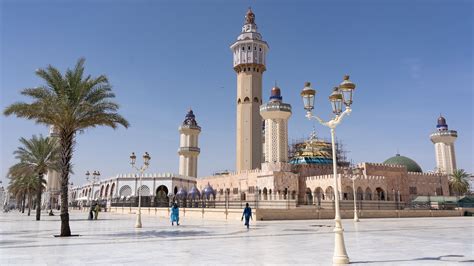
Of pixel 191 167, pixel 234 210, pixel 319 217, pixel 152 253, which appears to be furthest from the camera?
pixel 191 167

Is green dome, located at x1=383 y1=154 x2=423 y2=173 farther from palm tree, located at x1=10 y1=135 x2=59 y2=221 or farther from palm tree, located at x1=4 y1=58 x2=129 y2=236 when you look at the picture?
palm tree, located at x1=4 y1=58 x2=129 y2=236

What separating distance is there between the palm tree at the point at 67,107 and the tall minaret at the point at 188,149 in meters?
49.4

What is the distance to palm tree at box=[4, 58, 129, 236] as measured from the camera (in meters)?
13.8

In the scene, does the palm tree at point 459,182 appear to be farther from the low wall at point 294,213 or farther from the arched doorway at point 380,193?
the arched doorway at point 380,193

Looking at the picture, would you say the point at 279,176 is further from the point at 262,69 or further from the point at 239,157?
the point at 262,69

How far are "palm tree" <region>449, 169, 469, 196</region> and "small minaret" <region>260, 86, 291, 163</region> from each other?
24366mm

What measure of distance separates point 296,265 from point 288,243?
12.0 feet

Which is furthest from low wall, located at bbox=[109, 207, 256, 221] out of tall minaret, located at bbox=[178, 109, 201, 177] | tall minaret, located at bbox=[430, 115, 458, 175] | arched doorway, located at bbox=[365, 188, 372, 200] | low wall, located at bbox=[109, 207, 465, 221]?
tall minaret, located at bbox=[430, 115, 458, 175]

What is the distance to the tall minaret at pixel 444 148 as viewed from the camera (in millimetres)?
52125

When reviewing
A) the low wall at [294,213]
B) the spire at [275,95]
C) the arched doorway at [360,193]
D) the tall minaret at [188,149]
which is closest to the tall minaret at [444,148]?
the low wall at [294,213]

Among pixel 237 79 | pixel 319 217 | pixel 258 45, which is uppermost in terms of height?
pixel 258 45

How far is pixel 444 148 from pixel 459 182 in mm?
6050

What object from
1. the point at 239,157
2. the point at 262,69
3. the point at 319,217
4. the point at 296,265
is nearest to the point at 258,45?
the point at 262,69

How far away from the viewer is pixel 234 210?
80.2ft
